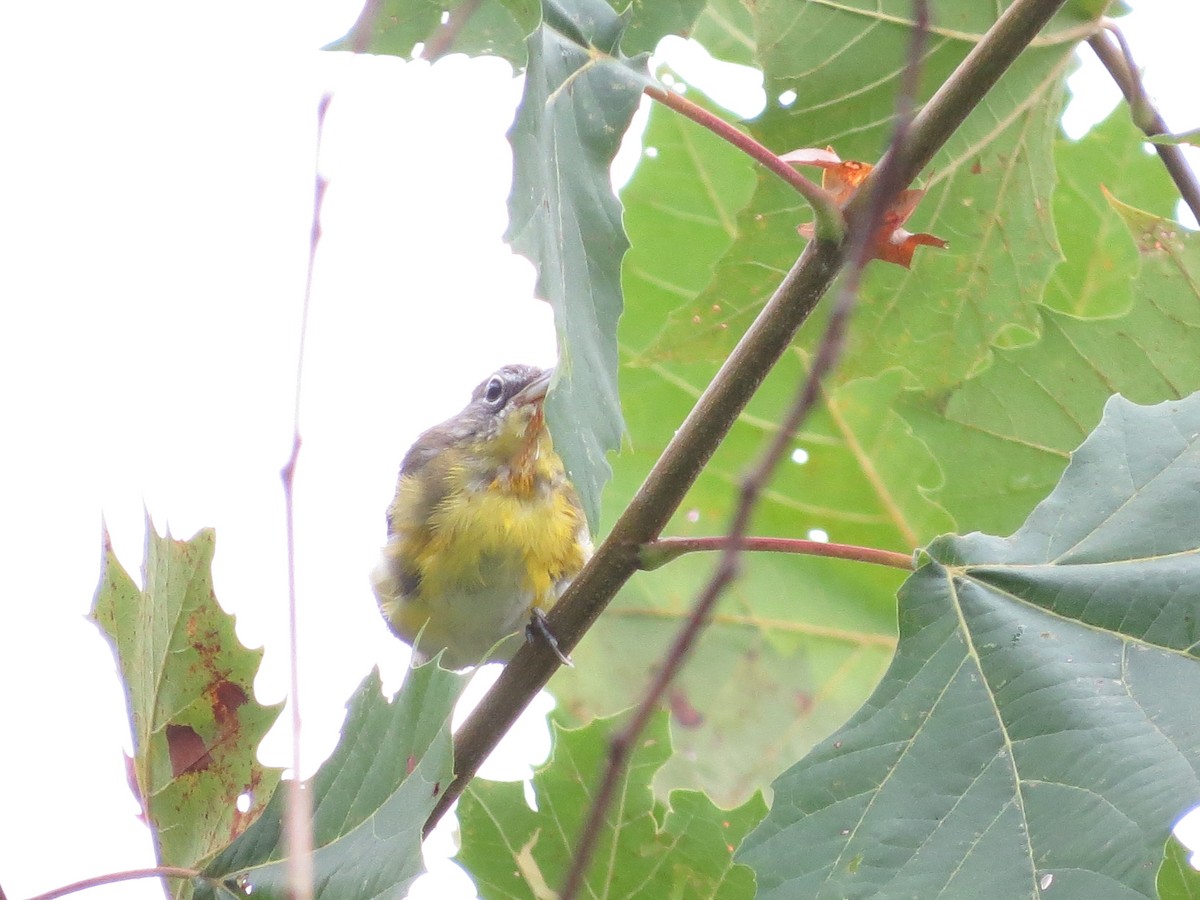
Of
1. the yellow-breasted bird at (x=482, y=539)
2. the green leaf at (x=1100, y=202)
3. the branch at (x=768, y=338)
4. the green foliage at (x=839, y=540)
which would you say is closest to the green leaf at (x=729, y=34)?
the green foliage at (x=839, y=540)

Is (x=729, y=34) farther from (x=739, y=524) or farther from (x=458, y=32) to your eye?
(x=739, y=524)

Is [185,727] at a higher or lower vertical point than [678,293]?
lower

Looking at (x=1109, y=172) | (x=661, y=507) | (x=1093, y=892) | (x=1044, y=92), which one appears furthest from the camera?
(x=1109, y=172)

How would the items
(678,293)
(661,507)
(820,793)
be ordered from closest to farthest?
1. (820,793)
2. (661,507)
3. (678,293)

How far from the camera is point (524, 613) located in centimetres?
362

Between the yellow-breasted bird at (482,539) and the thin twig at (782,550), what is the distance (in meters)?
1.69

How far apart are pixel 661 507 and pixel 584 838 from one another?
1.07 metres

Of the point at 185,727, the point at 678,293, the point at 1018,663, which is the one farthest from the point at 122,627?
the point at 678,293

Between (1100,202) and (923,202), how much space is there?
78cm

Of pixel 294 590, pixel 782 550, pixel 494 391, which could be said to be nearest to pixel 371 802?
pixel 782 550

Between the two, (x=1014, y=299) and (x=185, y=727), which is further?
(x=1014, y=299)

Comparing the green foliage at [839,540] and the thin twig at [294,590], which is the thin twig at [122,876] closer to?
the green foliage at [839,540]

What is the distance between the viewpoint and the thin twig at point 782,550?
73.9 inches

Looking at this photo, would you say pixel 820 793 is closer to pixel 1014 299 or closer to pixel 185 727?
pixel 185 727
